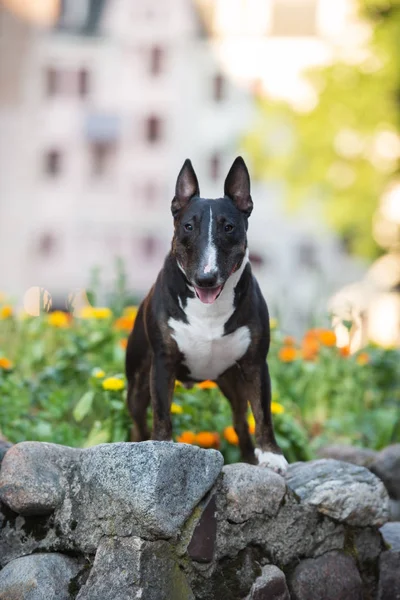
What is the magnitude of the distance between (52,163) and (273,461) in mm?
31318

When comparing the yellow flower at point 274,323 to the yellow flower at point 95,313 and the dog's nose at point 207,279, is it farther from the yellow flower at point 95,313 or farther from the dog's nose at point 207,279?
the dog's nose at point 207,279

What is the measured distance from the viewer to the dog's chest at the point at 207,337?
13.0 ft

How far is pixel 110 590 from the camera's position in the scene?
3.43 meters

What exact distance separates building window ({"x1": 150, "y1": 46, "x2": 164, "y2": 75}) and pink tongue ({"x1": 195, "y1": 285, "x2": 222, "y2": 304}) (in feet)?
104

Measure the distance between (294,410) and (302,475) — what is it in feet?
7.91

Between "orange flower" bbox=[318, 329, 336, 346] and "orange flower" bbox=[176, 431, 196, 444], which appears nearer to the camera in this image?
"orange flower" bbox=[176, 431, 196, 444]

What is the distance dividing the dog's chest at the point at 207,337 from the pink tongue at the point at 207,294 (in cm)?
18

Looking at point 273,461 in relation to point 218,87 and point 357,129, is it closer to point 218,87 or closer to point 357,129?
point 357,129

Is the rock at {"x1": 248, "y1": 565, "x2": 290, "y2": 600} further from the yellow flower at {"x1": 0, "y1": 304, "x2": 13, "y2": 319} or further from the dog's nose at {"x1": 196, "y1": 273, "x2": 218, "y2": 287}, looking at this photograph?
the yellow flower at {"x1": 0, "y1": 304, "x2": 13, "y2": 319}

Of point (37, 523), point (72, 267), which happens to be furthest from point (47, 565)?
point (72, 267)

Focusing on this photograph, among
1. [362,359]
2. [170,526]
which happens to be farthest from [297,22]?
[170,526]

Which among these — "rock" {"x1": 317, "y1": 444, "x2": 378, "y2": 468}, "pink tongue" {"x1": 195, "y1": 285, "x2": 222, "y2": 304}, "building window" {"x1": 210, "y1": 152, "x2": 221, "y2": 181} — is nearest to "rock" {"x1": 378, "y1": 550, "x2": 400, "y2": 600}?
"rock" {"x1": 317, "y1": 444, "x2": 378, "y2": 468}

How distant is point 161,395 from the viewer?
13.4 feet

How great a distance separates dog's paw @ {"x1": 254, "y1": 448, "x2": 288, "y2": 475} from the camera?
13.6ft
